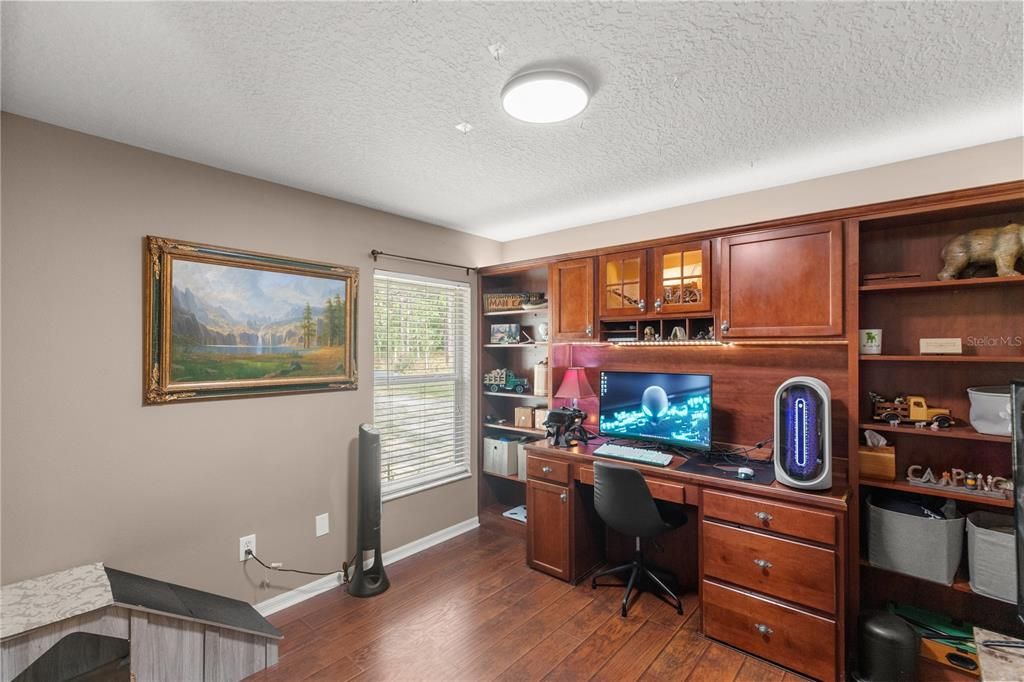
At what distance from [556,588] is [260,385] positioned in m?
2.23

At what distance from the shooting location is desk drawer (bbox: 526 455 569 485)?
3.00 metres

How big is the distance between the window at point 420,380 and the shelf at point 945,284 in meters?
2.80

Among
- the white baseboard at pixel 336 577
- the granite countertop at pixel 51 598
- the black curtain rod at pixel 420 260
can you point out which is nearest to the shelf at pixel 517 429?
the white baseboard at pixel 336 577

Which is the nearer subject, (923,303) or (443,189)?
(923,303)

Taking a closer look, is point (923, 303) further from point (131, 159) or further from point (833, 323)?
point (131, 159)

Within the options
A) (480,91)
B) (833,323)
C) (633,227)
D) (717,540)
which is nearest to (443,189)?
(480,91)

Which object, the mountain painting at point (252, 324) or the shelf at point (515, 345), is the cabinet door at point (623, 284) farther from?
the mountain painting at point (252, 324)

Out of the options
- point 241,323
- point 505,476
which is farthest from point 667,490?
point 241,323

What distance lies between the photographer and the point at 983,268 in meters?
2.18

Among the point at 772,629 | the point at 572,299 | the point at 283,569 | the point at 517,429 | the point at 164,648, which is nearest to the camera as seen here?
the point at 164,648

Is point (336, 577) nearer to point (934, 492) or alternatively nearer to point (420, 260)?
point (420, 260)

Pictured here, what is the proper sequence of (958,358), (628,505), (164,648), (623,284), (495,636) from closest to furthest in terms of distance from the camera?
(164,648), (958,358), (495,636), (628,505), (623,284)

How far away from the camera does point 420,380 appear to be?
3.62m

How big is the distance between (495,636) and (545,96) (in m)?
2.63
